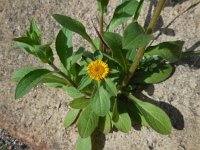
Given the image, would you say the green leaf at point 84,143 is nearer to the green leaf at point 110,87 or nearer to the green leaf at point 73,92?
the green leaf at point 73,92

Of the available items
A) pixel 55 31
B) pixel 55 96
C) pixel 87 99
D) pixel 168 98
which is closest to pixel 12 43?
pixel 55 31

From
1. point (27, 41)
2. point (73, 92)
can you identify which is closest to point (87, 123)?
point (73, 92)

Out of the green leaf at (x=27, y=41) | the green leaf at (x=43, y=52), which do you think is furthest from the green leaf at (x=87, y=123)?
the green leaf at (x=27, y=41)

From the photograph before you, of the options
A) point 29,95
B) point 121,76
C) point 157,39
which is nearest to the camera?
point 121,76

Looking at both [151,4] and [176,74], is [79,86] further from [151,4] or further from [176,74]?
[151,4]

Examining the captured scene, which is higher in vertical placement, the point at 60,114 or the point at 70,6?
the point at 70,6

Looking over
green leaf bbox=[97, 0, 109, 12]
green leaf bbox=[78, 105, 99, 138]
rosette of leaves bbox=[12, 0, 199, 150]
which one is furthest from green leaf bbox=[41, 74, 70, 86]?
green leaf bbox=[97, 0, 109, 12]

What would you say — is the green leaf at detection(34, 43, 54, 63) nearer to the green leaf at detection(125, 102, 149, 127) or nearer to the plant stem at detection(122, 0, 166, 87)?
the plant stem at detection(122, 0, 166, 87)

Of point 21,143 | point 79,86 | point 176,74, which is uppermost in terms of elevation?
point 79,86
